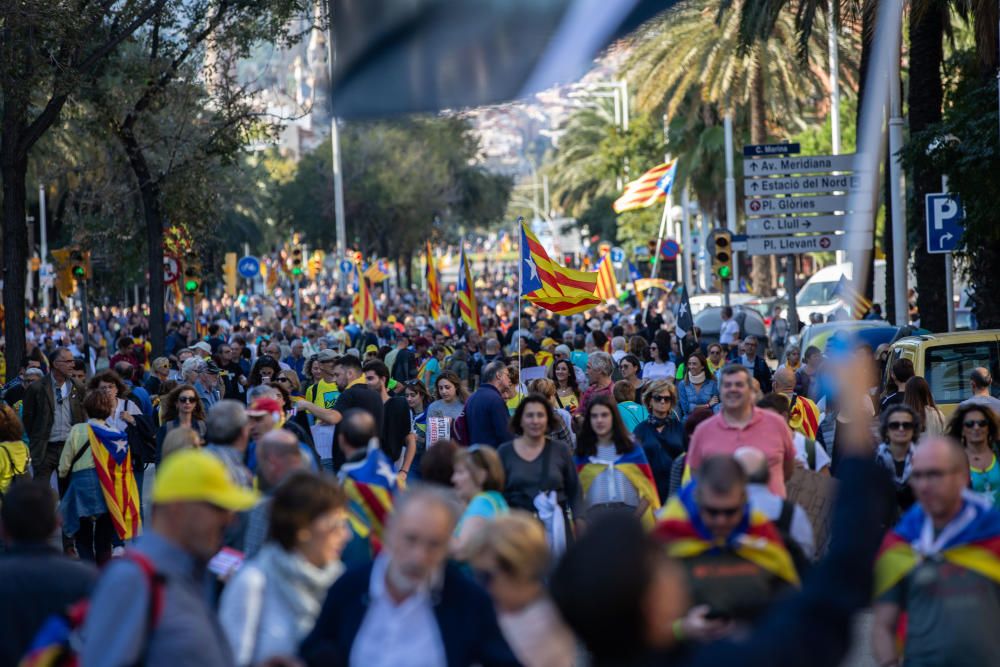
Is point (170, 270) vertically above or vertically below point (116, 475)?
above

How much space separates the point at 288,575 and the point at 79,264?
923 inches

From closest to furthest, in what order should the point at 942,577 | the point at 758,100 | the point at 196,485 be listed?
1. the point at 196,485
2. the point at 942,577
3. the point at 758,100

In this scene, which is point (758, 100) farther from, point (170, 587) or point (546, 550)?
point (170, 587)

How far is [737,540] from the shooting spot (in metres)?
5.52

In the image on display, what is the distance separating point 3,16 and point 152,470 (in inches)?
316

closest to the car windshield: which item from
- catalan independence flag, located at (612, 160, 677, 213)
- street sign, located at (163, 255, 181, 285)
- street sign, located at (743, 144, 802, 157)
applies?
catalan independence flag, located at (612, 160, 677, 213)

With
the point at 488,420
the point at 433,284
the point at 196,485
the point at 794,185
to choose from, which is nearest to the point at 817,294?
the point at 433,284

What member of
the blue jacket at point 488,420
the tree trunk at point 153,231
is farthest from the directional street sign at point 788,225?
the blue jacket at point 488,420

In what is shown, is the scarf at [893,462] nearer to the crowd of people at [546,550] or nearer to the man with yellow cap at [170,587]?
the crowd of people at [546,550]

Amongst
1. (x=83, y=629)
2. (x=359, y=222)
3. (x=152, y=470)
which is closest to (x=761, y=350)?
(x=152, y=470)

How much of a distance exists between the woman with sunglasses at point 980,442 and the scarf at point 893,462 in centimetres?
30

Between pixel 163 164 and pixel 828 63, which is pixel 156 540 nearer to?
pixel 163 164

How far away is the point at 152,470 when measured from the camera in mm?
14000

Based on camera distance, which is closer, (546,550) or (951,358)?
(546,550)
